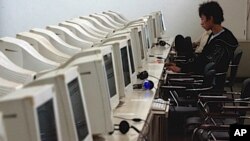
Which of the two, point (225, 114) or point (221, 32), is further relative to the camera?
point (221, 32)

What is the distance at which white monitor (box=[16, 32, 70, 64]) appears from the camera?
3.45 meters

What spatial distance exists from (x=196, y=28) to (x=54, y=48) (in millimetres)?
5052

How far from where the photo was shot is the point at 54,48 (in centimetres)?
376

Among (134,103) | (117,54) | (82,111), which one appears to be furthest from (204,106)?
(82,111)

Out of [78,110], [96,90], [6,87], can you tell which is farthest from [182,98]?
[6,87]

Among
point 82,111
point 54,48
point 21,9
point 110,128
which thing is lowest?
point 110,128

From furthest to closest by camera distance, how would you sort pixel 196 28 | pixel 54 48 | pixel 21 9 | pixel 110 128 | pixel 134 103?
1. pixel 196 28
2. pixel 21 9
3. pixel 54 48
4. pixel 134 103
5. pixel 110 128

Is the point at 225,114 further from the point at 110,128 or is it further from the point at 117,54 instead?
the point at 110,128

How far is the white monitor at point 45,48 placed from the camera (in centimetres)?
345

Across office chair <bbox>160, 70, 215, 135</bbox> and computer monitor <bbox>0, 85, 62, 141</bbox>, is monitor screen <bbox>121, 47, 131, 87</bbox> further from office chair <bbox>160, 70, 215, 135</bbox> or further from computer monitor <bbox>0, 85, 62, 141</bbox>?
computer monitor <bbox>0, 85, 62, 141</bbox>

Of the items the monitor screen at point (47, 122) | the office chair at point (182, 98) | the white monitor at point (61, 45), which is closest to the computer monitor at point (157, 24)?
the office chair at point (182, 98)

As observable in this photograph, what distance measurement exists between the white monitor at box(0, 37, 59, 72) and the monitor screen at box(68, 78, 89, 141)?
928mm

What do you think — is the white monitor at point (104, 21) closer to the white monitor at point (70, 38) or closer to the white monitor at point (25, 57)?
the white monitor at point (70, 38)

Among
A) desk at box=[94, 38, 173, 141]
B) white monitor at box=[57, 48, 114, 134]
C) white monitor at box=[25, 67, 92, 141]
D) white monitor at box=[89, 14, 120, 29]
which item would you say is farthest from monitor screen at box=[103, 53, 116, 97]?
white monitor at box=[89, 14, 120, 29]
